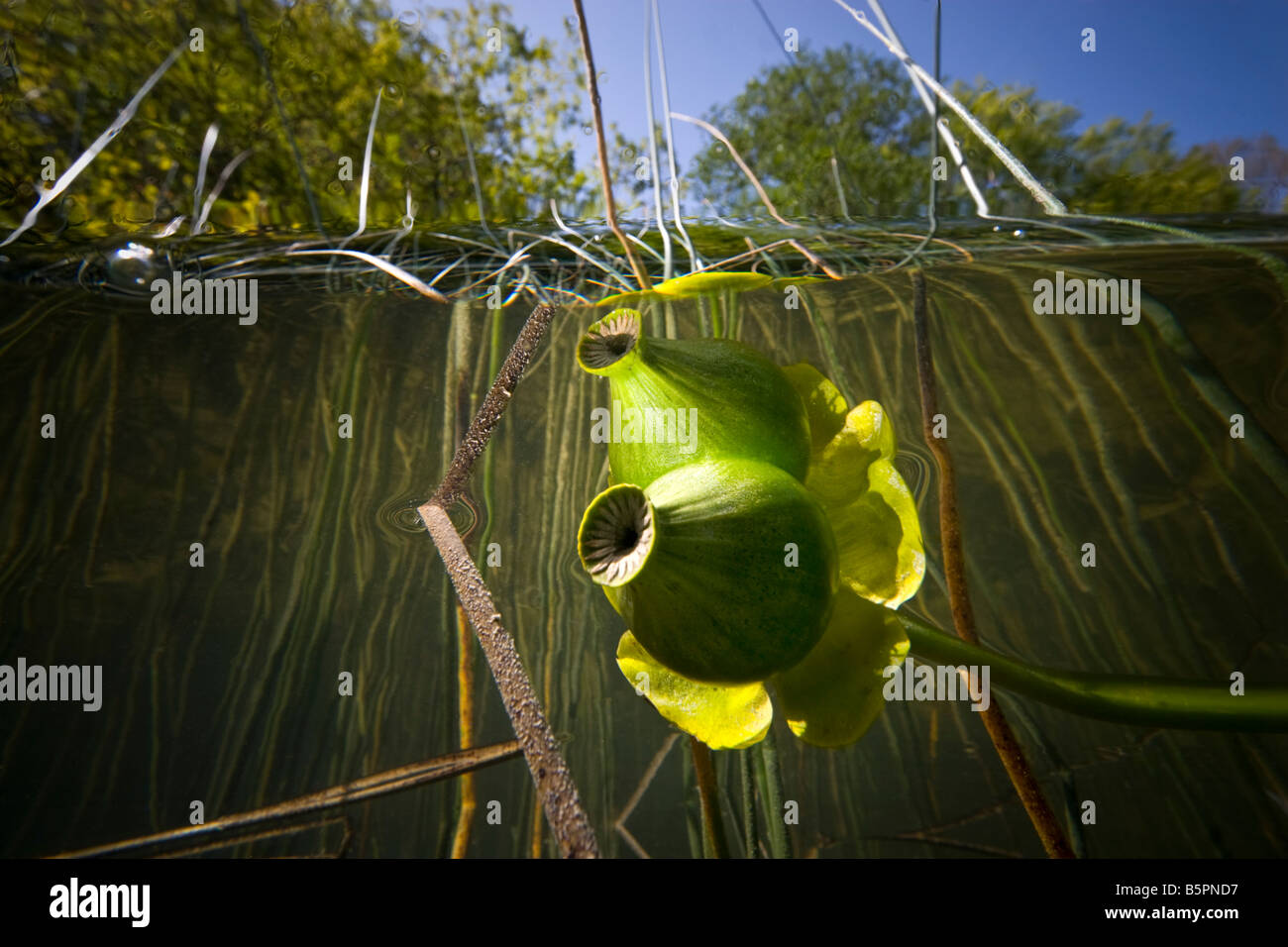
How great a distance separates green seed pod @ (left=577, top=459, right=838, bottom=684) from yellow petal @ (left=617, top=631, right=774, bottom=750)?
34 mm

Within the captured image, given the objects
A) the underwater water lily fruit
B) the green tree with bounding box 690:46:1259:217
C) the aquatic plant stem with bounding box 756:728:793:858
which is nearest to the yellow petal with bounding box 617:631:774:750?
the underwater water lily fruit

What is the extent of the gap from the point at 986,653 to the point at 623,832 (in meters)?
0.27

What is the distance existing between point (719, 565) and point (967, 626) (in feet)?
0.68

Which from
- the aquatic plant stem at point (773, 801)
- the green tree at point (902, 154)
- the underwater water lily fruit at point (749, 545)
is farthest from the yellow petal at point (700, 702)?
the green tree at point (902, 154)

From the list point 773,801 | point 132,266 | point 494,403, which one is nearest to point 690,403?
point 494,403

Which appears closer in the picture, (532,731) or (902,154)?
(532,731)

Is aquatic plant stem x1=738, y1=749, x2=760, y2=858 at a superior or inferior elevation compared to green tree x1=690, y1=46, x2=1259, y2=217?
inferior

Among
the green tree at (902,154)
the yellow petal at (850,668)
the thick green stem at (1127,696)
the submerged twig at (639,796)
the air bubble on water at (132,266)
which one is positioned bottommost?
the submerged twig at (639,796)

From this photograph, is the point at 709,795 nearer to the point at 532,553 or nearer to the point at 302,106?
the point at 532,553

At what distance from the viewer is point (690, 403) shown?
0.58 feet

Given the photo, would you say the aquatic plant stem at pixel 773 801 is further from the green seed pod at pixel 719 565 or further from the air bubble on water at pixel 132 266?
the air bubble on water at pixel 132 266

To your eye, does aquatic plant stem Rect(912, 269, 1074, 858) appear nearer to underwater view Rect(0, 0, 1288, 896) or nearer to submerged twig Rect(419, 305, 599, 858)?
underwater view Rect(0, 0, 1288, 896)

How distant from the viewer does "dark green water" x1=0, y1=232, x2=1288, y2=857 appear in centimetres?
39

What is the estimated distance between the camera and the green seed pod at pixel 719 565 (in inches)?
5.6
